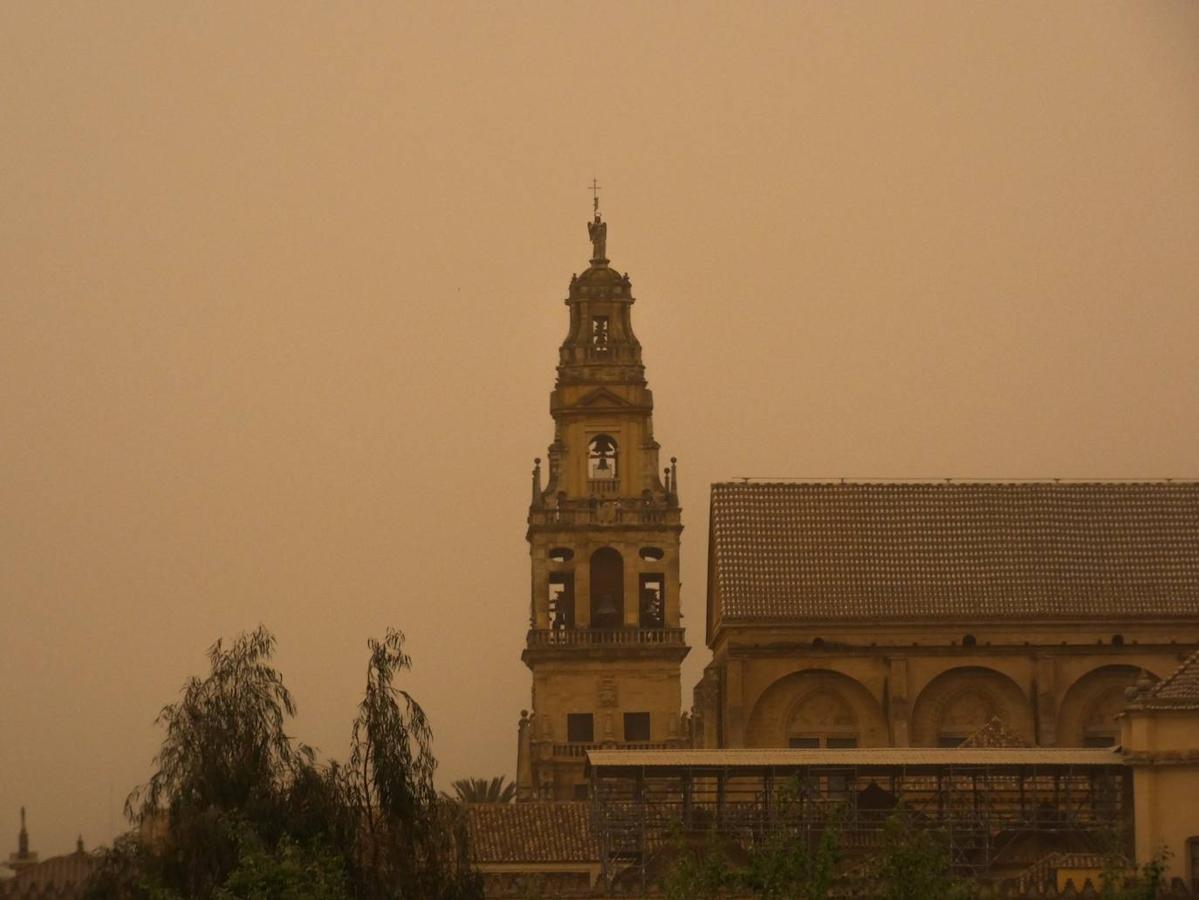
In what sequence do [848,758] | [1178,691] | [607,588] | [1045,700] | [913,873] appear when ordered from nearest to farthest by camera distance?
[913,873] < [1178,691] < [848,758] < [1045,700] < [607,588]

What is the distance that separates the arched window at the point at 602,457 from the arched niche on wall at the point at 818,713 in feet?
46.9

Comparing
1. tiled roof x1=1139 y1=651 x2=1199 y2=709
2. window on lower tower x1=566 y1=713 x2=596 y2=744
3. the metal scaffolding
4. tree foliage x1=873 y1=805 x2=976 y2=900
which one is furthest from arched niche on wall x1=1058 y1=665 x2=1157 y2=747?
tree foliage x1=873 y1=805 x2=976 y2=900

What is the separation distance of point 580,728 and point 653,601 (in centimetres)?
442

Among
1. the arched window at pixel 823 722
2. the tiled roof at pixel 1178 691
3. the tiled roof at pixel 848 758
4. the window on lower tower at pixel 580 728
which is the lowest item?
the tiled roof at pixel 848 758

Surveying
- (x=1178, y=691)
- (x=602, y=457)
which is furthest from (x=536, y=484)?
(x=1178, y=691)

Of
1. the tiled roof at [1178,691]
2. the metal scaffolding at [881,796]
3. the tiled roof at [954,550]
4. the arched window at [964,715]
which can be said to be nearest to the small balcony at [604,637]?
the tiled roof at [954,550]

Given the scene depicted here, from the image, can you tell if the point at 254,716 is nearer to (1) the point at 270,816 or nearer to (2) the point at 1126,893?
(1) the point at 270,816

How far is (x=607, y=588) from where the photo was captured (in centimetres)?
9044

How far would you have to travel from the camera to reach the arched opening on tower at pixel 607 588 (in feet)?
→ 295

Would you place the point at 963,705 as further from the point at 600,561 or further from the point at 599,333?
the point at 599,333

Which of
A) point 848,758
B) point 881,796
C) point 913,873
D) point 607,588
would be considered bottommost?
point 913,873

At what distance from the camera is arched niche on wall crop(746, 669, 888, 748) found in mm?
77875

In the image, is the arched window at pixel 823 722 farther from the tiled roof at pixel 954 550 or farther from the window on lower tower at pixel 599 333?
the window on lower tower at pixel 599 333

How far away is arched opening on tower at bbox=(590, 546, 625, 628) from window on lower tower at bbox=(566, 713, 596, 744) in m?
2.75
